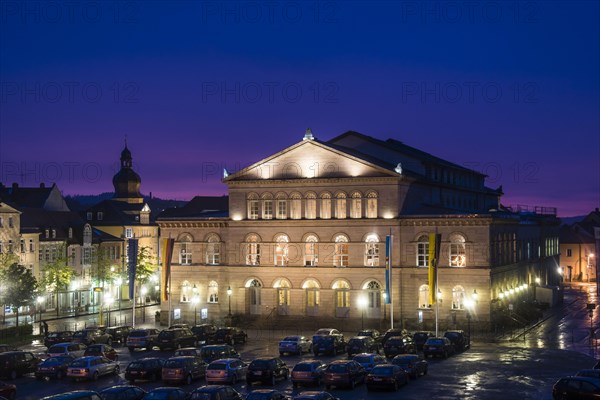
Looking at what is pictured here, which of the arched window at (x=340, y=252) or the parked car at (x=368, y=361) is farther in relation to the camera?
the arched window at (x=340, y=252)

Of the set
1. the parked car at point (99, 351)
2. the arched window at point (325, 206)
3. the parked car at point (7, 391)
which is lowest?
the parked car at point (7, 391)

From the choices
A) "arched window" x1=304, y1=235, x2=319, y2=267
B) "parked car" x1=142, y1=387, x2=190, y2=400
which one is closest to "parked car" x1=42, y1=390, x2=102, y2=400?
"parked car" x1=142, y1=387, x2=190, y2=400

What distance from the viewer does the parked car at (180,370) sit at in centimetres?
4775

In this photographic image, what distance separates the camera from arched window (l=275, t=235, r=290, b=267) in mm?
80875

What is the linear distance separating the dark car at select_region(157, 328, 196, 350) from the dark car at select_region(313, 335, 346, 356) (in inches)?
427

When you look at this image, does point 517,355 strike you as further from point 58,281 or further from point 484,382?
point 58,281

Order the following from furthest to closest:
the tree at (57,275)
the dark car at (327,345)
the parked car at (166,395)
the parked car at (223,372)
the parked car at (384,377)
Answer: the tree at (57,275)
the dark car at (327,345)
the parked car at (223,372)
the parked car at (384,377)
the parked car at (166,395)

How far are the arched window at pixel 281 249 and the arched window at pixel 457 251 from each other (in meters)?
15.6

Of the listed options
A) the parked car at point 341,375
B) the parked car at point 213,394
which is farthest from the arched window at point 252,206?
the parked car at point 213,394

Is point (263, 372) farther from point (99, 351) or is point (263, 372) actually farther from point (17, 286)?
point (17, 286)

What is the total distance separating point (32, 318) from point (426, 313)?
41.5 metres

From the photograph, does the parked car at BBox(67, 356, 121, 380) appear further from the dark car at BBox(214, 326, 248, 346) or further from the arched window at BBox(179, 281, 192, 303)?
the arched window at BBox(179, 281, 192, 303)

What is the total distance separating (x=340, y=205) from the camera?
260 ft

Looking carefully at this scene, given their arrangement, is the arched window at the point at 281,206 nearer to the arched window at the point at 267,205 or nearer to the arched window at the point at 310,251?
the arched window at the point at 267,205
